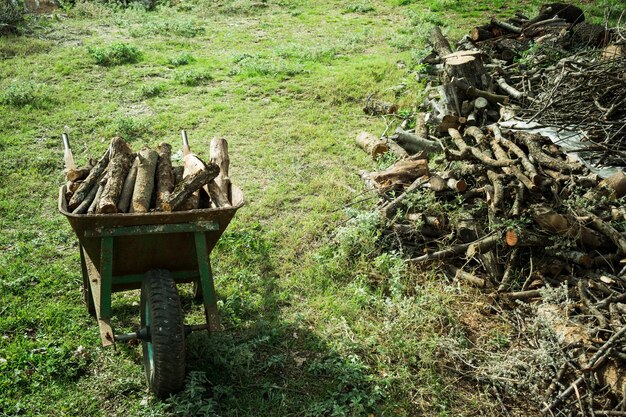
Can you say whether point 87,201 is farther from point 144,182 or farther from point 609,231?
point 609,231

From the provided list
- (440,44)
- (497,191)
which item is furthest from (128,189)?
(440,44)

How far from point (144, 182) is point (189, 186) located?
419 mm

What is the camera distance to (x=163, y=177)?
4.95 metres

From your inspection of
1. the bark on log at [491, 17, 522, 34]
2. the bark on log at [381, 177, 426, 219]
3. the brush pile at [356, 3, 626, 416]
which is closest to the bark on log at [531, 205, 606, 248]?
the brush pile at [356, 3, 626, 416]

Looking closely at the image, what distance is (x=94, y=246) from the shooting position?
4.51 metres

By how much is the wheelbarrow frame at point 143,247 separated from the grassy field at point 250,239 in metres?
0.58

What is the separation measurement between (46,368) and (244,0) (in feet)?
44.1

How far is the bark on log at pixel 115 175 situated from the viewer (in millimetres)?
4402

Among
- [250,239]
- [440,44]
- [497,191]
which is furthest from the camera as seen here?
[440,44]

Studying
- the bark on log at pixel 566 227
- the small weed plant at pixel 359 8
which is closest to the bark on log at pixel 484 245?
the bark on log at pixel 566 227

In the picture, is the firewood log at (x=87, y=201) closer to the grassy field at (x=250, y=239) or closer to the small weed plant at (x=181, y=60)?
the grassy field at (x=250, y=239)

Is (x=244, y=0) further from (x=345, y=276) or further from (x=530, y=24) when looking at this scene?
(x=345, y=276)

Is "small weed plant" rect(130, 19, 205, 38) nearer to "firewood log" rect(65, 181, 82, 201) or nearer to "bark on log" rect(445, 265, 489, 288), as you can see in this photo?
"firewood log" rect(65, 181, 82, 201)

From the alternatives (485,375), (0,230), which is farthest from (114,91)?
(485,375)
